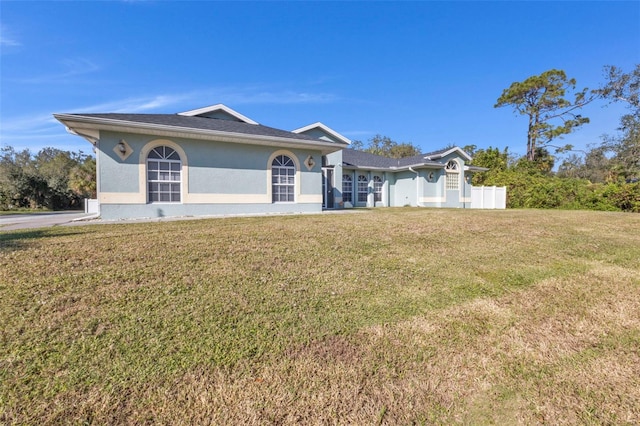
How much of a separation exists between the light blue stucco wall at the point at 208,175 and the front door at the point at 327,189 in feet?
14.8

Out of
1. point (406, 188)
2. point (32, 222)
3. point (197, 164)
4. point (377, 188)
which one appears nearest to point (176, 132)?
point (197, 164)

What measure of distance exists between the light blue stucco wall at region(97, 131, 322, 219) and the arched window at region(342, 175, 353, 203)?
6694mm

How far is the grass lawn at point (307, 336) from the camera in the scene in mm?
2029

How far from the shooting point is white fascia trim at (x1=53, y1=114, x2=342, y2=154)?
8.62 m

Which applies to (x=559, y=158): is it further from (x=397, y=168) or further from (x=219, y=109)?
(x=219, y=109)

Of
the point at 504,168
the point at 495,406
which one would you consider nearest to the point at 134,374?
the point at 495,406

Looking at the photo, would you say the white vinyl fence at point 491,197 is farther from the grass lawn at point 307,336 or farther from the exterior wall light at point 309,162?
the grass lawn at point 307,336

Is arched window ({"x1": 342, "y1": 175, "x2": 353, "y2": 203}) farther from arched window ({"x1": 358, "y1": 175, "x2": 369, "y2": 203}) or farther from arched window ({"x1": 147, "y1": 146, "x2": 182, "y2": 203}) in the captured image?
arched window ({"x1": 147, "y1": 146, "x2": 182, "y2": 203})

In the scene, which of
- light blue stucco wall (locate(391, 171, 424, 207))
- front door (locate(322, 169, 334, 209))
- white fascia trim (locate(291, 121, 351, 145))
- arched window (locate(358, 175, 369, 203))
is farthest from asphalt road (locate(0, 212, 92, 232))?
light blue stucco wall (locate(391, 171, 424, 207))

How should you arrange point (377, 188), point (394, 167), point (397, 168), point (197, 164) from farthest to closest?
1. point (377, 188)
2. point (394, 167)
3. point (397, 168)
4. point (197, 164)

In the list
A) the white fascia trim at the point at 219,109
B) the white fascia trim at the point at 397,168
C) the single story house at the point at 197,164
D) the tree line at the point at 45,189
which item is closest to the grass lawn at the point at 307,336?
the single story house at the point at 197,164

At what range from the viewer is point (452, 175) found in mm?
20641

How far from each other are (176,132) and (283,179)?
4538 mm

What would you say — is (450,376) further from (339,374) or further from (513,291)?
(513,291)
